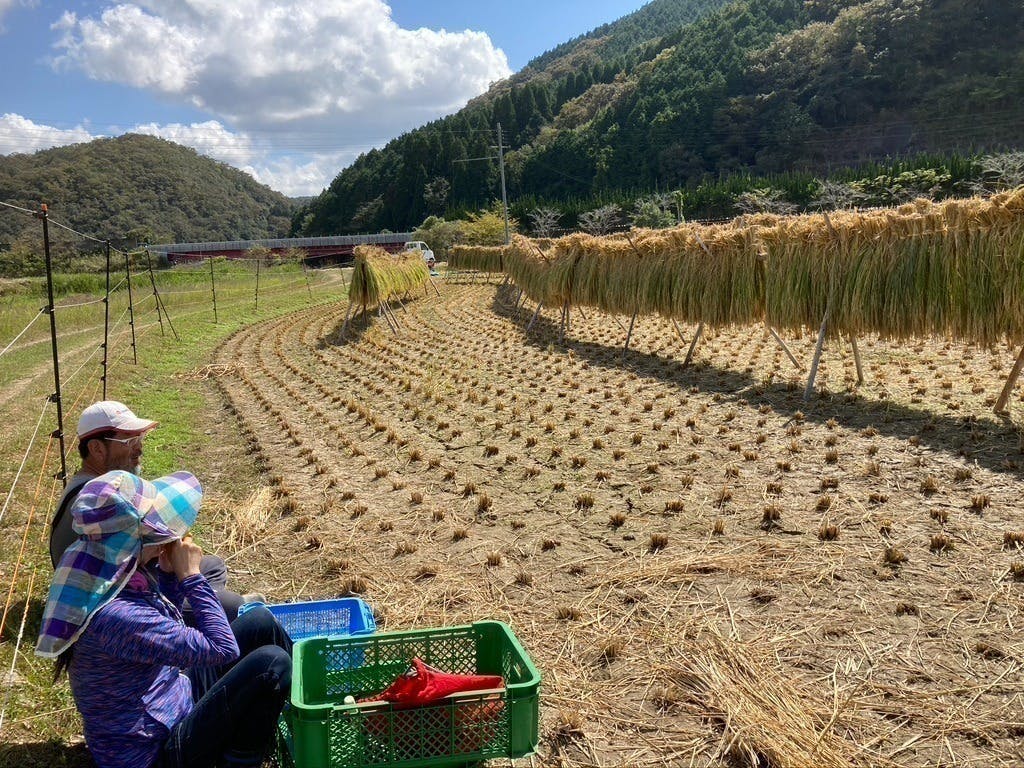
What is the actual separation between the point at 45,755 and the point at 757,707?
3.14 meters

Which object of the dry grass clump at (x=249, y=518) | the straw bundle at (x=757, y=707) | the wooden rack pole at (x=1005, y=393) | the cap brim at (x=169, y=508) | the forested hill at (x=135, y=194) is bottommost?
the dry grass clump at (x=249, y=518)

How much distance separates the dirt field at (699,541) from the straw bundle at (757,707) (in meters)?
0.01

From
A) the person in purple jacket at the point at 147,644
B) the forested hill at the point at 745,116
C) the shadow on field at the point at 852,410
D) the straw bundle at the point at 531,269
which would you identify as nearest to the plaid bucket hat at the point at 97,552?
the person in purple jacket at the point at 147,644

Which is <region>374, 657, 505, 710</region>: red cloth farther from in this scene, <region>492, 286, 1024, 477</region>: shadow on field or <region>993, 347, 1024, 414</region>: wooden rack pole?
<region>993, 347, 1024, 414</region>: wooden rack pole

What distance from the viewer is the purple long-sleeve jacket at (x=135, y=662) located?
99.3 inches

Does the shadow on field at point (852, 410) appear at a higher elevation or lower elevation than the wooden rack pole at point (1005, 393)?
lower

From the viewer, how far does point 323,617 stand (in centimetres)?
406

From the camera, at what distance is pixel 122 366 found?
12898 mm

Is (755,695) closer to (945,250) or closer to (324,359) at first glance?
(945,250)

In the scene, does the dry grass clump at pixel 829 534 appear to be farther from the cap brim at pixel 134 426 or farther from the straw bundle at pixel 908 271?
the cap brim at pixel 134 426

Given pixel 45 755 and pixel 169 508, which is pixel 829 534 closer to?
pixel 169 508

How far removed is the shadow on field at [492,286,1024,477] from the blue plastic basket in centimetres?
522

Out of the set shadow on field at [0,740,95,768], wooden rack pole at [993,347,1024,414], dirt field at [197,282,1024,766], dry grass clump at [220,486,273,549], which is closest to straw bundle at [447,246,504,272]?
dirt field at [197,282,1024,766]

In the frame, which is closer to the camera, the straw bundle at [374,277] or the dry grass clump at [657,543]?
the dry grass clump at [657,543]
